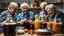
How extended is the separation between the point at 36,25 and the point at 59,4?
2609 millimetres

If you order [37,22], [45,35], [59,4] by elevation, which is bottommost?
[45,35]

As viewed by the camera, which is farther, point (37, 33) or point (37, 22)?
point (37, 22)

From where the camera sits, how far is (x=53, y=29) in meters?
1.41

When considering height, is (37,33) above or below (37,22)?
below

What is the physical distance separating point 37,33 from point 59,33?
0.22 meters

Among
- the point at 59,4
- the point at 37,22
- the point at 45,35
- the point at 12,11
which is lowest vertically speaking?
the point at 45,35

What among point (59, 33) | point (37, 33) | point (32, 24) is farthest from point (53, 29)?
point (32, 24)

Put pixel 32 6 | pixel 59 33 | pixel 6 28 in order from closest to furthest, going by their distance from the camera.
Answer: pixel 6 28, pixel 59 33, pixel 32 6

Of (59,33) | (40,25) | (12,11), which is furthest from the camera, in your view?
(12,11)

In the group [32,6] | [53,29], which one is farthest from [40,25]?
[32,6]

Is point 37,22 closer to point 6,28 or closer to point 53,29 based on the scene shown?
point 53,29

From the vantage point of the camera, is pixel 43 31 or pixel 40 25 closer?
pixel 43 31

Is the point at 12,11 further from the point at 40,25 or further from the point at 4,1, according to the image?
the point at 4,1

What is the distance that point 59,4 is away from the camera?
13.3ft
